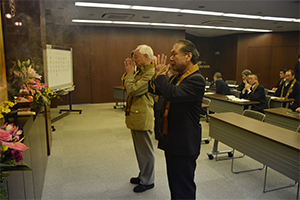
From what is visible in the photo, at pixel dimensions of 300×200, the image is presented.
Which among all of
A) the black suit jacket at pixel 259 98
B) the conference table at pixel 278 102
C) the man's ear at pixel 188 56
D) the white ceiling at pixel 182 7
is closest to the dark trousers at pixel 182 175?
the man's ear at pixel 188 56

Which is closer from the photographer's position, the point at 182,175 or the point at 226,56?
the point at 182,175

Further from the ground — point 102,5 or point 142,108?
point 102,5

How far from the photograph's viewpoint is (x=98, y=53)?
27.6 ft

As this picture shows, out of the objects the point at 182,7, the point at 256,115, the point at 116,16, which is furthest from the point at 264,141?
the point at 116,16

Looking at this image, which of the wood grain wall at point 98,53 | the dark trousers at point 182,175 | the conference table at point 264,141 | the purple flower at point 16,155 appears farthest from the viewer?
the wood grain wall at point 98,53

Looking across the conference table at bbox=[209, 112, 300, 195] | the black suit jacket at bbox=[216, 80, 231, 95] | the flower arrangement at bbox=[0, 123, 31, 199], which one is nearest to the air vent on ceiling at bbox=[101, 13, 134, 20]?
the black suit jacket at bbox=[216, 80, 231, 95]

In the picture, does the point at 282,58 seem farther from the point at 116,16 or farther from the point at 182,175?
the point at 182,175

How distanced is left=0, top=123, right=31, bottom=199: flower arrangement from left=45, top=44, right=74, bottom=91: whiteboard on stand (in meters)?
3.65

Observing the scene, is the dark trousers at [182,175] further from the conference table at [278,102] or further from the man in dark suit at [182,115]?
the conference table at [278,102]

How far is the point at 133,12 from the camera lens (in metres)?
6.18

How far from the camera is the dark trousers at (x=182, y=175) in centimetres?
173

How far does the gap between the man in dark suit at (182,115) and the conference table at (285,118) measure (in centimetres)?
243

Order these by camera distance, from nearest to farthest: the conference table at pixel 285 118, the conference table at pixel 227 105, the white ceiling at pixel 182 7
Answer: the conference table at pixel 285 118
the conference table at pixel 227 105
the white ceiling at pixel 182 7

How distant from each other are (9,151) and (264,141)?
227 centimetres
